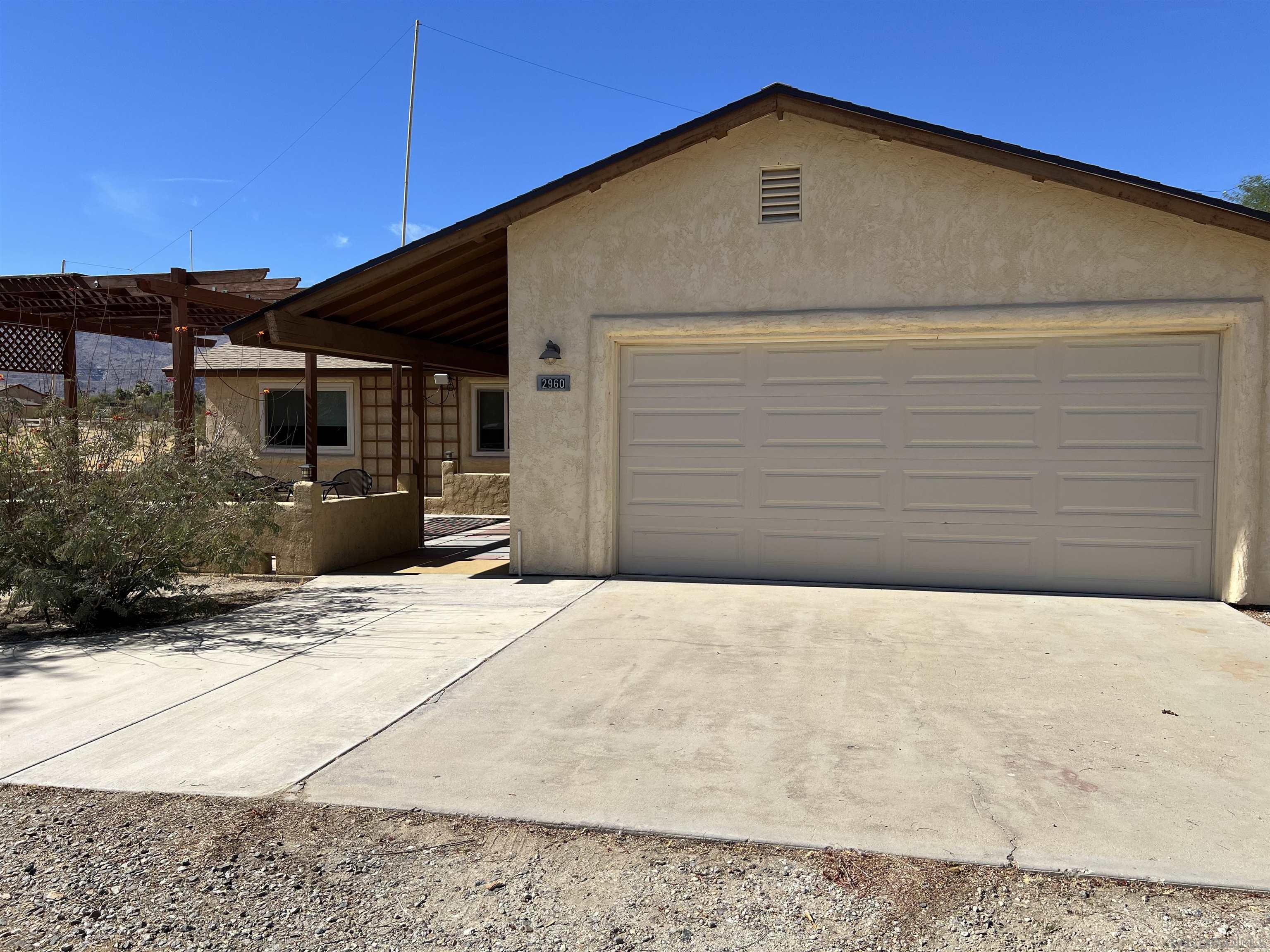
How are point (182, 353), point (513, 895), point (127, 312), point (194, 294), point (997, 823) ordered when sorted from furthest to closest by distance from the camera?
point (127, 312) < point (194, 294) < point (182, 353) < point (997, 823) < point (513, 895)

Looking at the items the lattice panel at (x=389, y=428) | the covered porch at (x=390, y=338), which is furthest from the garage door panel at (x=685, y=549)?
the lattice panel at (x=389, y=428)

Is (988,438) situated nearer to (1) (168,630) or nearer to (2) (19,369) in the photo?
(1) (168,630)

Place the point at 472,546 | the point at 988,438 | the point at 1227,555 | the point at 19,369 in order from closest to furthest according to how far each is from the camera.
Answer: the point at 1227,555 < the point at 988,438 < the point at 472,546 < the point at 19,369

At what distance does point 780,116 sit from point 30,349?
38.7ft

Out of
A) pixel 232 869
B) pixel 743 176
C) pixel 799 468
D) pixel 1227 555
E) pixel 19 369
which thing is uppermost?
pixel 743 176

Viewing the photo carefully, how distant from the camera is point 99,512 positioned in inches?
279

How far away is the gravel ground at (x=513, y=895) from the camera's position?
3025mm

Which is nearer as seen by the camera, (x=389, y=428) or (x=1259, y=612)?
(x=1259, y=612)

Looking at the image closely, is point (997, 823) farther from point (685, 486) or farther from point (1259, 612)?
point (685, 486)

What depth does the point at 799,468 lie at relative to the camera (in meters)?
8.88

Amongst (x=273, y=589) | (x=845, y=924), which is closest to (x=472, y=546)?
(x=273, y=589)

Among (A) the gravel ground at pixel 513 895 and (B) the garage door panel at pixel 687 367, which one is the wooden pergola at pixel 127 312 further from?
(A) the gravel ground at pixel 513 895

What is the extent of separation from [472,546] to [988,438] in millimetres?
6799

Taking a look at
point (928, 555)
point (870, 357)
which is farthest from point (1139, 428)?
point (870, 357)
